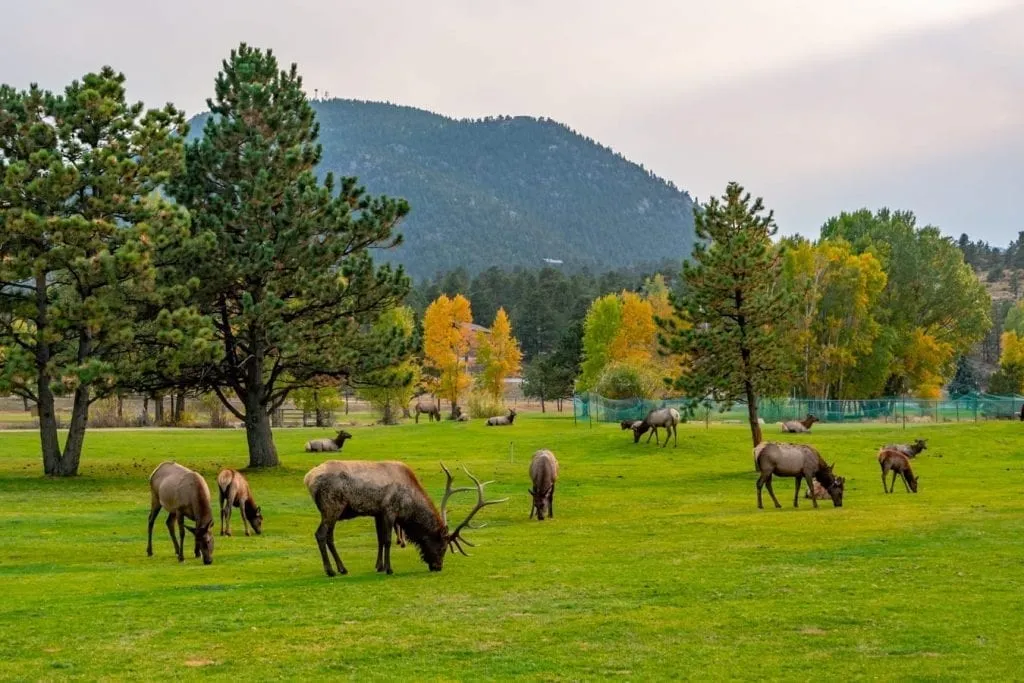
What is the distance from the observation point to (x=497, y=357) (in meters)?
92.2

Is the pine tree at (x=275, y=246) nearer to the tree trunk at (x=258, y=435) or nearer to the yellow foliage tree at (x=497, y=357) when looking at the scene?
the tree trunk at (x=258, y=435)

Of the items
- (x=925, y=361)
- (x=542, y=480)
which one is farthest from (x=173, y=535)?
(x=925, y=361)

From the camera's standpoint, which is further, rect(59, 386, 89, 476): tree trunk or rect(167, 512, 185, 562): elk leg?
rect(59, 386, 89, 476): tree trunk

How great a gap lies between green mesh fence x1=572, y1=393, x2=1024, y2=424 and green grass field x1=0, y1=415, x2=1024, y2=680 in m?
35.1

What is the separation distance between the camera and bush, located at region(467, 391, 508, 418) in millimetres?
75688

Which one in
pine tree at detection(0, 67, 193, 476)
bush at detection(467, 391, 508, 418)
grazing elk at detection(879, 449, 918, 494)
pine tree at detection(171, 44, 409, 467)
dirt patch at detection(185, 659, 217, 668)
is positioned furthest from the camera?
bush at detection(467, 391, 508, 418)

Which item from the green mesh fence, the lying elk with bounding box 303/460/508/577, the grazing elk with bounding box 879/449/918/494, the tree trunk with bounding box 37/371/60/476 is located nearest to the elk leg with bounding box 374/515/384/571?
the lying elk with bounding box 303/460/508/577

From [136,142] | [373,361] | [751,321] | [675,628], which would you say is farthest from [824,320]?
[675,628]

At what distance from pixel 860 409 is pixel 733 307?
29.9 metres

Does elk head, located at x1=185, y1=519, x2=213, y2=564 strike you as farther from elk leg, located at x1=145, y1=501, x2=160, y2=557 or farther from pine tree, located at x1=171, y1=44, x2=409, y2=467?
pine tree, located at x1=171, y1=44, x2=409, y2=467

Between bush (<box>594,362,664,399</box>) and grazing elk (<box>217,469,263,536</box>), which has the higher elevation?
bush (<box>594,362,664,399</box>)

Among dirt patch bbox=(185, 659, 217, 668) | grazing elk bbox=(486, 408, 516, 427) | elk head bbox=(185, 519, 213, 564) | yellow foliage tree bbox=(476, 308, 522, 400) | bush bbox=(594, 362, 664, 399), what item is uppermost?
yellow foliage tree bbox=(476, 308, 522, 400)

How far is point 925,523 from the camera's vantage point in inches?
886

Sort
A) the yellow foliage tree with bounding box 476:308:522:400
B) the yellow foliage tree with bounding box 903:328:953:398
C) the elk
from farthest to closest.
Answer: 1. the yellow foliage tree with bounding box 476:308:522:400
2. the yellow foliage tree with bounding box 903:328:953:398
3. the elk
